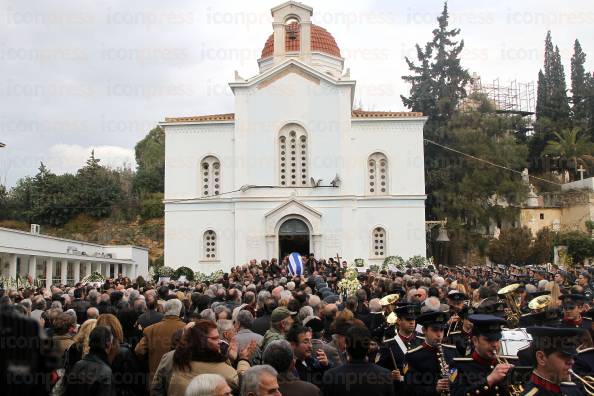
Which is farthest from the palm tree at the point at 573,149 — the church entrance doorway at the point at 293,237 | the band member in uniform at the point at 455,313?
the band member in uniform at the point at 455,313

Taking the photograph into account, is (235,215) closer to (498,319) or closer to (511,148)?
(511,148)

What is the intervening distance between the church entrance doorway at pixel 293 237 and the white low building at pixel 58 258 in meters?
9.82

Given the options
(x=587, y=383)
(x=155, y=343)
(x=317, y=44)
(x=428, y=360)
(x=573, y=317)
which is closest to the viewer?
(x=587, y=383)

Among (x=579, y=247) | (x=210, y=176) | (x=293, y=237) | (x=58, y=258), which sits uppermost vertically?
(x=210, y=176)

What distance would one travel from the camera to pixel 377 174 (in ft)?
116

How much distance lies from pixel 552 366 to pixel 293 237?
100ft

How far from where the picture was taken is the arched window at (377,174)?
3538cm

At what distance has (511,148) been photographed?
44.3 m

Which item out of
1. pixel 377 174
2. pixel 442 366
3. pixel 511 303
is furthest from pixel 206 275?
pixel 442 366

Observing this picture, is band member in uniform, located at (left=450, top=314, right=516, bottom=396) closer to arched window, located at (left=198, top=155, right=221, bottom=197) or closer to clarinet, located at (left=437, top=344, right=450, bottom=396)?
clarinet, located at (left=437, top=344, right=450, bottom=396)

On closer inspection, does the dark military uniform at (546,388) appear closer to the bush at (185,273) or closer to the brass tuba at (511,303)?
the brass tuba at (511,303)

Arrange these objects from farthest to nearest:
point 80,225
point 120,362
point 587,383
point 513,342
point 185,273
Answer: point 80,225 < point 185,273 < point 120,362 < point 513,342 < point 587,383

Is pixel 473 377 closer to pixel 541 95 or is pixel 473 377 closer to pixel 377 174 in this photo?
pixel 377 174

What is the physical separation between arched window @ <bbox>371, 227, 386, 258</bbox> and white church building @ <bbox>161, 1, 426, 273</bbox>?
0.06 m
